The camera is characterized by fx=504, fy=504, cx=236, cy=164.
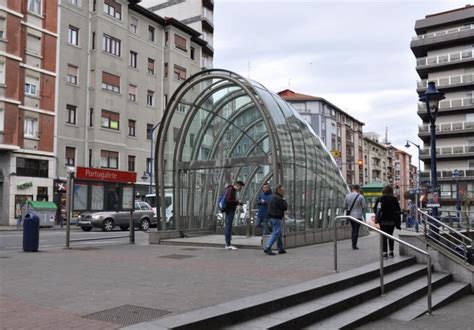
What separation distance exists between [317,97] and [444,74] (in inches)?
1101

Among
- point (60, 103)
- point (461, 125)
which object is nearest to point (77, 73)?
point (60, 103)

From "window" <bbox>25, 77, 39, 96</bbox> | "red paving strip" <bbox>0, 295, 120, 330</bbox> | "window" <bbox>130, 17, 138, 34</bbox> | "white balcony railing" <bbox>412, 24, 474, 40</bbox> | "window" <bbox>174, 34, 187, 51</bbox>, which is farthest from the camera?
"white balcony railing" <bbox>412, 24, 474, 40</bbox>

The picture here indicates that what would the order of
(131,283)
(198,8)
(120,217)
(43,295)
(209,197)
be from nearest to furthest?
(43,295), (131,283), (209,197), (120,217), (198,8)

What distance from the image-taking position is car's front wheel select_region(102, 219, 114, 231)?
25203 millimetres

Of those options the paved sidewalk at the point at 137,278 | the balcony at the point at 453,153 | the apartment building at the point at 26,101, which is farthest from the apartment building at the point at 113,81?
the balcony at the point at 453,153

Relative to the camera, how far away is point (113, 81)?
3972cm

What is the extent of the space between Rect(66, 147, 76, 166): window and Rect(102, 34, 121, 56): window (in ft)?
27.3

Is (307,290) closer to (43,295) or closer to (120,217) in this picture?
(43,295)

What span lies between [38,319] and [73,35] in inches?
1385

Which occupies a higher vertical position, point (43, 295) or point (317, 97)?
point (317, 97)

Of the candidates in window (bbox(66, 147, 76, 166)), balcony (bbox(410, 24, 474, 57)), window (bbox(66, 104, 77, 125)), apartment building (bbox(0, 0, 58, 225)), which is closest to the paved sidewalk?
apartment building (bbox(0, 0, 58, 225))

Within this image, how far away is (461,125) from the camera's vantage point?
208 feet

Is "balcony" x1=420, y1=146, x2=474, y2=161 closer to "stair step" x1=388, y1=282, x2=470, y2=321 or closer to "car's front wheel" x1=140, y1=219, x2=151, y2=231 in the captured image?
"car's front wheel" x1=140, y1=219, x2=151, y2=231

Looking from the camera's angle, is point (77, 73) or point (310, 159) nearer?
point (310, 159)
